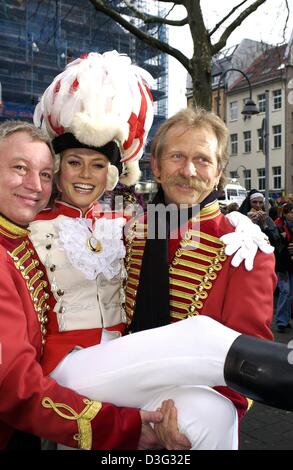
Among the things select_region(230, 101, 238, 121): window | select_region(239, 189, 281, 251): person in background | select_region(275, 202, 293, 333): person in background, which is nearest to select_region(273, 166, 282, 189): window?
select_region(230, 101, 238, 121): window

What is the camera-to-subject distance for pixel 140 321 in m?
1.96

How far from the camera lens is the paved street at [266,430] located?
3.25 meters

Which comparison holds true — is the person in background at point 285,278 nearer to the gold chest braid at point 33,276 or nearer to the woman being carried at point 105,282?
the woman being carried at point 105,282

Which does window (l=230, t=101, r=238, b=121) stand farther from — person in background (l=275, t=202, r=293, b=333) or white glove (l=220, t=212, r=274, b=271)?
white glove (l=220, t=212, r=274, b=271)

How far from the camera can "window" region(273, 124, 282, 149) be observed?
114ft

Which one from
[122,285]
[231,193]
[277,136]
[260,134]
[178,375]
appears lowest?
[178,375]

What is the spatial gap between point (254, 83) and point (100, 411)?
1469 inches

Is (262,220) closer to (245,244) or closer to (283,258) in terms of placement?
A: (283,258)

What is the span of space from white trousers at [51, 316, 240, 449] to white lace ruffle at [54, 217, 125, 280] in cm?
44

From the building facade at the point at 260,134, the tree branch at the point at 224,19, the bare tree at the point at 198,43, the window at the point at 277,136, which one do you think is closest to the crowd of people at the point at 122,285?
the bare tree at the point at 198,43

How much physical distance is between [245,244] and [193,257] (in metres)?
0.24

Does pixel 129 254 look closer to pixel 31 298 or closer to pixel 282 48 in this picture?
pixel 31 298

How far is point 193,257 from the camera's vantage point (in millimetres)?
2033

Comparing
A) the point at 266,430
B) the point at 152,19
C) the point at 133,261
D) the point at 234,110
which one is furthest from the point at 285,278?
the point at 234,110
